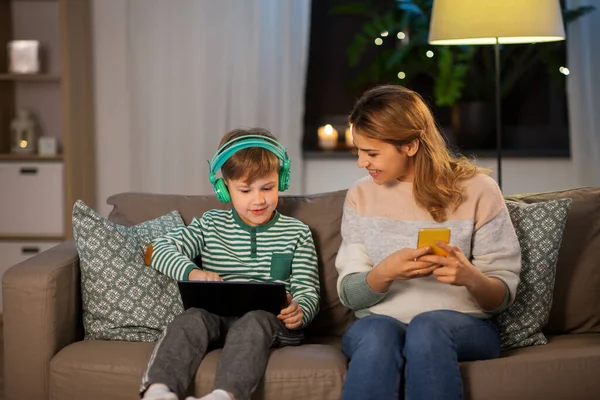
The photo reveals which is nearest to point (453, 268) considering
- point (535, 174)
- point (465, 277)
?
point (465, 277)

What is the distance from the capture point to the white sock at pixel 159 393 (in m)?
1.87

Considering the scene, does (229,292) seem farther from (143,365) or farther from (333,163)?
(333,163)

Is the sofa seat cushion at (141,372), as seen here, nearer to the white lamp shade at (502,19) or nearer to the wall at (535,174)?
the white lamp shade at (502,19)

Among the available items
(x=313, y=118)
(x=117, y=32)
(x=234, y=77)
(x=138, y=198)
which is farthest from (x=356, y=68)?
(x=138, y=198)

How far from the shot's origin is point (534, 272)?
233cm

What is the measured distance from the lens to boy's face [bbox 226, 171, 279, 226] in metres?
2.33

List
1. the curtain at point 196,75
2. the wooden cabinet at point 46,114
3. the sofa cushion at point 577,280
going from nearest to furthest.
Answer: the sofa cushion at point 577,280
the wooden cabinet at point 46,114
the curtain at point 196,75

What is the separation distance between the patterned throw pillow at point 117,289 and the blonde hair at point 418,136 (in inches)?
26.3

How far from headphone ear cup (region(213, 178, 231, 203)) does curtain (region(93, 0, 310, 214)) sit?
1833mm

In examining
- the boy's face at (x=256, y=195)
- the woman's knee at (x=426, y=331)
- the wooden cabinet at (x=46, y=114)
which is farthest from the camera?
the wooden cabinet at (x=46, y=114)

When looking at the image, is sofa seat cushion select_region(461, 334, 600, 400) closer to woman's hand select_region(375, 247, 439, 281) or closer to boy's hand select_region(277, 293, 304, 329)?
woman's hand select_region(375, 247, 439, 281)

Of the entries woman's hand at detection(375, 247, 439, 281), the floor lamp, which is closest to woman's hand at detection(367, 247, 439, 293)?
woman's hand at detection(375, 247, 439, 281)

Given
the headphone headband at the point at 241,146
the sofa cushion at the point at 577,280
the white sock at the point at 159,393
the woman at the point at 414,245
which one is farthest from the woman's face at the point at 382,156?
the white sock at the point at 159,393

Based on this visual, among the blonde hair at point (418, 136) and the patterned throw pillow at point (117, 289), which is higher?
the blonde hair at point (418, 136)
